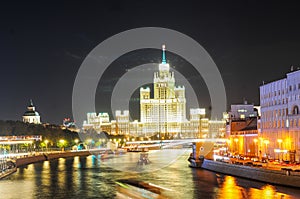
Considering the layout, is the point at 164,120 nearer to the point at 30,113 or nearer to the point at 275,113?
the point at 30,113

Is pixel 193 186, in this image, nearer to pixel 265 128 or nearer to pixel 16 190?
pixel 16 190

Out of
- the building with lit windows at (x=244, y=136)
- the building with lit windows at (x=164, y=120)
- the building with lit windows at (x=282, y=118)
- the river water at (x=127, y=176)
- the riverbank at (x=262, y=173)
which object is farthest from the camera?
the building with lit windows at (x=164, y=120)

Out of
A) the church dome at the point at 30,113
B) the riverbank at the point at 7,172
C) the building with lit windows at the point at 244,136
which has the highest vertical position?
the church dome at the point at 30,113

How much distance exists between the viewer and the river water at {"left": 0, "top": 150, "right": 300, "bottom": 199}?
29.8 m

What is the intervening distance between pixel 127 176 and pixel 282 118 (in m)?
13.8

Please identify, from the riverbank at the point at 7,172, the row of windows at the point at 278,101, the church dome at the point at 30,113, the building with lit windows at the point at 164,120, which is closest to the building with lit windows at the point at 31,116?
the church dome at the point at 30,113

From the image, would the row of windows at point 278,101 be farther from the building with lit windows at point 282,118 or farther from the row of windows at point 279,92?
the row of windows at point 279,92

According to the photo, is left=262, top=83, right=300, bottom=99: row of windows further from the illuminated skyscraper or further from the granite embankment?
the illuminated skyscraper

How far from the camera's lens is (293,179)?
29.1 metres

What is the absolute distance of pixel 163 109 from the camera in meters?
139

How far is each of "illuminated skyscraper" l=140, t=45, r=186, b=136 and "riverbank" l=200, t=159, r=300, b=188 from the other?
93084mm

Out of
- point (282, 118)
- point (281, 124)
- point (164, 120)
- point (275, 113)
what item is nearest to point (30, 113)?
point (164, 120)

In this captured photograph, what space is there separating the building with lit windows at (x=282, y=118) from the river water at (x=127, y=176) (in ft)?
20.6

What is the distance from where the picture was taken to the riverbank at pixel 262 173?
2939cm
